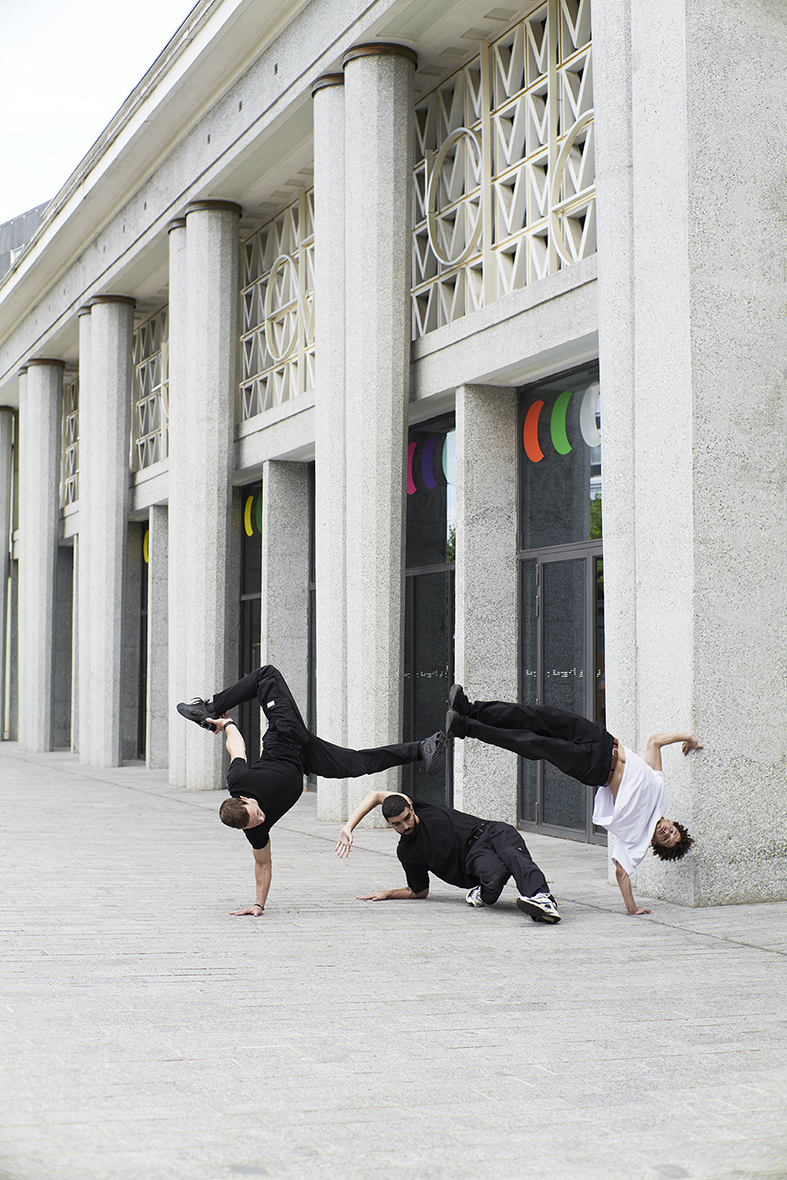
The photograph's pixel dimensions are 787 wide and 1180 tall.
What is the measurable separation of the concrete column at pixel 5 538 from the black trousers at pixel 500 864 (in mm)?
25962

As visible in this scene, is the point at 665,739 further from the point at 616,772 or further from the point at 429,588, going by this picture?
the point at 429,588

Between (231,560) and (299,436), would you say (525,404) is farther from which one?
(231,560)

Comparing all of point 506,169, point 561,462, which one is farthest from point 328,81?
point 561,462

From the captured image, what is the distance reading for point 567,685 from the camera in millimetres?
12062

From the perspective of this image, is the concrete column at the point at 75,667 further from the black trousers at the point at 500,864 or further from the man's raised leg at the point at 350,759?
the black trousers at the point at 500,864

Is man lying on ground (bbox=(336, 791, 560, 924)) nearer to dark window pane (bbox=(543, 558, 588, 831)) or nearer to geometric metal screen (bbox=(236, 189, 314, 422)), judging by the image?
dark window pane (bbox=(543, 558, 588, 831))

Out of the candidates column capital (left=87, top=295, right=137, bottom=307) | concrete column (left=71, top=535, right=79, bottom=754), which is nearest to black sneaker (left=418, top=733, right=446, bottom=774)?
column capital (left=87, top=295, right=137, bottom=307)

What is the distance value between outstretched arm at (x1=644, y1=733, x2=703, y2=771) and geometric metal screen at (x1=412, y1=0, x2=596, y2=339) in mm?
4801

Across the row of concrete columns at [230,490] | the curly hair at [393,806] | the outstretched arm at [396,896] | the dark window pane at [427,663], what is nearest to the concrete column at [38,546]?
the row of concrete columns at [230,490]

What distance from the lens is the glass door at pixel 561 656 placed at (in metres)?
11.7

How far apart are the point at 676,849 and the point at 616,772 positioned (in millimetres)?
612

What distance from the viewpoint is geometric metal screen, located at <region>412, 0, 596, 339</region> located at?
451 inches

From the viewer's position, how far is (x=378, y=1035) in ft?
17.4

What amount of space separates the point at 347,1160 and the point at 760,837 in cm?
551
